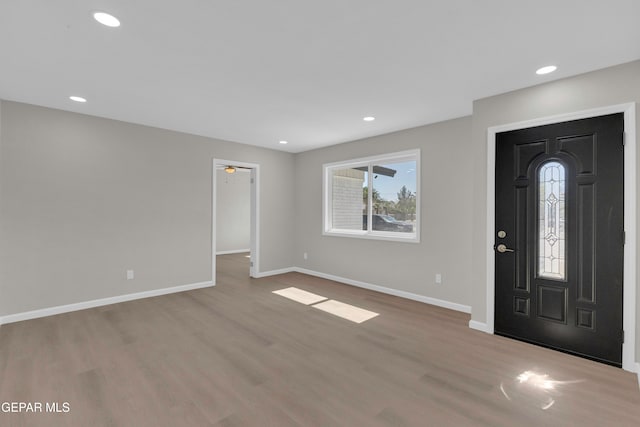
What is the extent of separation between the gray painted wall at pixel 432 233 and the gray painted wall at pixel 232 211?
4.96 metres

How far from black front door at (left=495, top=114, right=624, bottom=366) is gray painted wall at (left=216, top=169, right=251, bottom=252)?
25.3 feet

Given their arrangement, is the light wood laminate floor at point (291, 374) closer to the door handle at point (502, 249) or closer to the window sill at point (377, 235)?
the door handle at point (502, 249)

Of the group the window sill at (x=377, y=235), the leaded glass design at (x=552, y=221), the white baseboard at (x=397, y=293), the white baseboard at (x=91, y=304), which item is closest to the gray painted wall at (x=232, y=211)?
the white baseboard at (x=397, y=293)

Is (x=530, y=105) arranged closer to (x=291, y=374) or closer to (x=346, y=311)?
(x=346, y=311)

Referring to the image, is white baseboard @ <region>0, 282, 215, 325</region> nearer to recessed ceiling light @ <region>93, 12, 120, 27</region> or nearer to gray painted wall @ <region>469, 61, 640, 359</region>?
recessed ceiling light @ <region>93, 12, 120, 27</region>

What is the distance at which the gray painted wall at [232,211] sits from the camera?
9133 mm

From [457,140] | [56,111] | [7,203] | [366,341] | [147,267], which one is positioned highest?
[56,111]

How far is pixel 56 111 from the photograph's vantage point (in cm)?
373

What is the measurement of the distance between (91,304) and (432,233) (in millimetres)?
4765

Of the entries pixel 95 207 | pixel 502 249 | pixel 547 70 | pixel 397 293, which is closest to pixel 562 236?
pixel 502 249

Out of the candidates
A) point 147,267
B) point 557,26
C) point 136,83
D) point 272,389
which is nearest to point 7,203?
point 147,267

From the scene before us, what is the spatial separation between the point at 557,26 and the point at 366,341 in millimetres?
2970

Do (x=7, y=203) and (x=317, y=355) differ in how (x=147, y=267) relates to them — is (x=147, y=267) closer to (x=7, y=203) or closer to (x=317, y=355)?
(x=7, y=203)

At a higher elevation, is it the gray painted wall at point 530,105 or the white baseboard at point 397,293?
the gray painted wall at point 530,105
